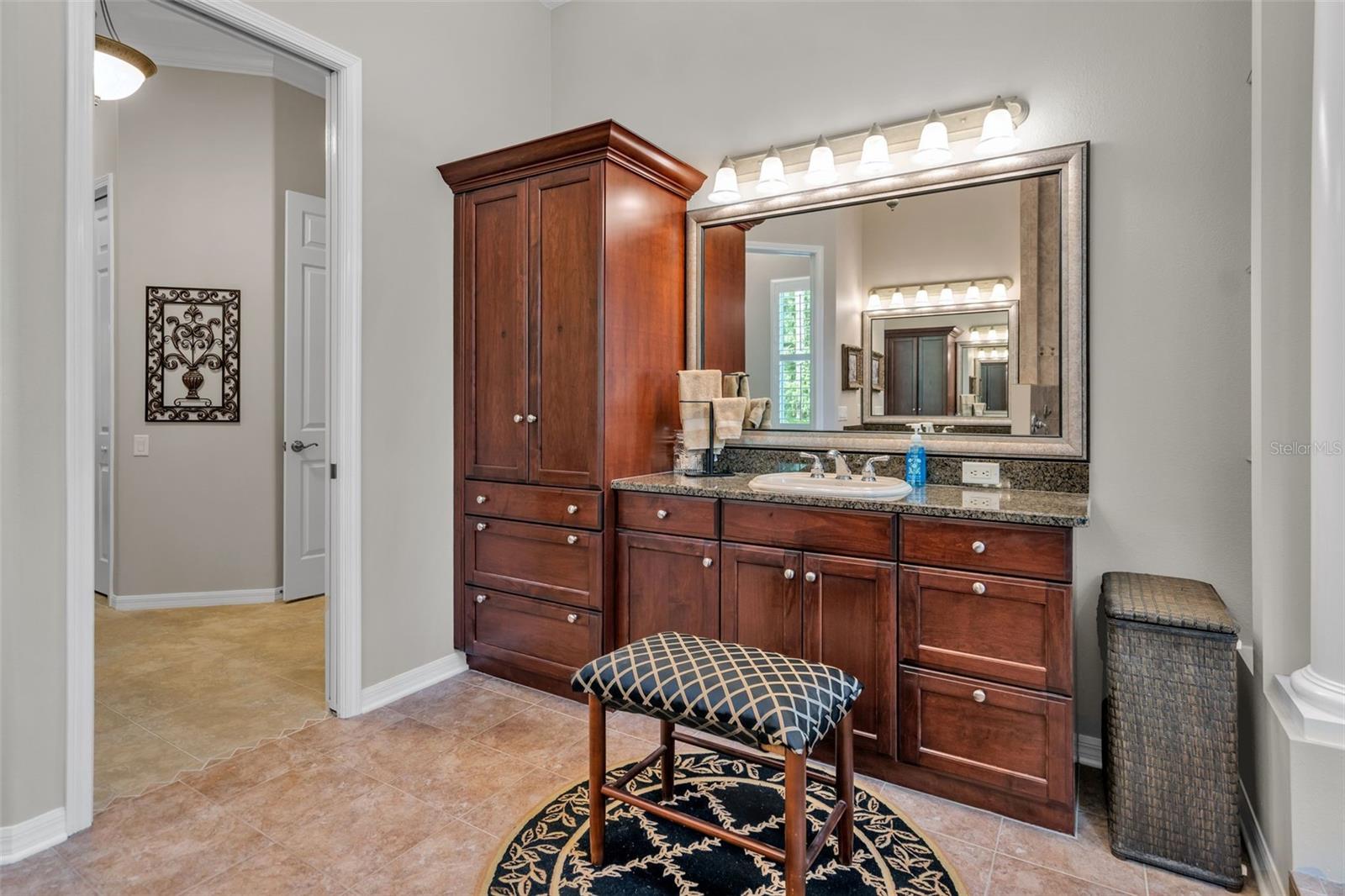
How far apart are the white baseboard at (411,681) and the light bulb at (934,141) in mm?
2775

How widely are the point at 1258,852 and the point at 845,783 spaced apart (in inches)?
41.9

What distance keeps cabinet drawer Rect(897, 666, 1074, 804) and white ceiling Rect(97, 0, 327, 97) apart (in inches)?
160

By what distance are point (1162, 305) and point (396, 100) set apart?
2.88 metres

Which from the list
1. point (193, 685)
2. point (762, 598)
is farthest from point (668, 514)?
point (193, 685)

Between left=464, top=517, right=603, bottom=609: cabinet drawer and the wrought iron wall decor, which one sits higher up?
the wrought iron wall decor

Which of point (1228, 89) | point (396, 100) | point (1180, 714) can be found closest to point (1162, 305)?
point (1228, 89)

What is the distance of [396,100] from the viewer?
2.82m

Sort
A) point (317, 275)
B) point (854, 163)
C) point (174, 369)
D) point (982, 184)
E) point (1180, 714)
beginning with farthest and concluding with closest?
1. point (317, 275)
2. point (174, 369)
3. point (854, 163)
4. point (982, 184)
5. point (1180, 714)

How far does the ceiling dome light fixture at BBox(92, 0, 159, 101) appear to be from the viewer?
2885mm

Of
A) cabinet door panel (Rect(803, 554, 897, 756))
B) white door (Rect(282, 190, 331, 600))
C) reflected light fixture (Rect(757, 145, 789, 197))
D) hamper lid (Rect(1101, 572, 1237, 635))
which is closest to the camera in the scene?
hamper lid (Rect(1101, 572, 1237, 635))

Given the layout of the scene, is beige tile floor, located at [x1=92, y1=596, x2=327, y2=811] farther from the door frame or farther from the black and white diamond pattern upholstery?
the black and white diamond pattern upholstery

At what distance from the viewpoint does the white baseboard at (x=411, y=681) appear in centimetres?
275

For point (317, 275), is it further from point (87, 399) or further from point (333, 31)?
point (87, 399)

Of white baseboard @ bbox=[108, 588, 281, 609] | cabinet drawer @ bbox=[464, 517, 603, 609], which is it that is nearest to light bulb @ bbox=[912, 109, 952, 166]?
cabinet drawer @ bbox=[464, 517, 603, 609]
